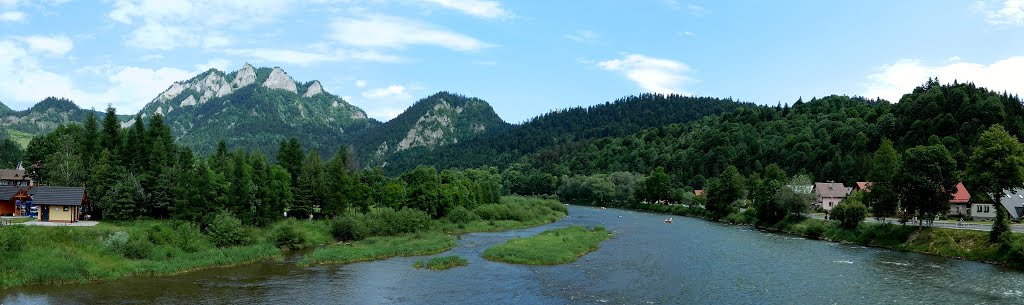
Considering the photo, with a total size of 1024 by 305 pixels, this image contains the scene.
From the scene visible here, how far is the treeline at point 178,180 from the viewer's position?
67500 millimetres

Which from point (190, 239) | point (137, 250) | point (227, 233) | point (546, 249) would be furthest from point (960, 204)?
point (137, 250)

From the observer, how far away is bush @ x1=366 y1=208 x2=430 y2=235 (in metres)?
78.9

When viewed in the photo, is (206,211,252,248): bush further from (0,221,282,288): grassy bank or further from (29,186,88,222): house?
(29,186,88,222): house

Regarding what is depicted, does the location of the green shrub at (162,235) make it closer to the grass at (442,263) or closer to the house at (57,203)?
the house at (57,203)

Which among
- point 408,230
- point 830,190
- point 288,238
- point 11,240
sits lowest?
point 408,230

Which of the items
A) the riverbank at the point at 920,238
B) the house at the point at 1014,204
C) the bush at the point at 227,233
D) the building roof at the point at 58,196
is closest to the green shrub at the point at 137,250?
the bush at the point at 227,233

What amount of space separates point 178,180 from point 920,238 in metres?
80.6

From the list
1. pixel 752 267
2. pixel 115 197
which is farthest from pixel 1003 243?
pixel 115 197

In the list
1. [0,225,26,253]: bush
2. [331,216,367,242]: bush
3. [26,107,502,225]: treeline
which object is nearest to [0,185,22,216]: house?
[26,107,502,225]: treeline

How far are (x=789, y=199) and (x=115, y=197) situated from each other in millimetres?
87259

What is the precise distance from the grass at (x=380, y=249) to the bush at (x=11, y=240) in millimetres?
19964

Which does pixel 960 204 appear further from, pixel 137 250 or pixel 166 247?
pixel 137 250

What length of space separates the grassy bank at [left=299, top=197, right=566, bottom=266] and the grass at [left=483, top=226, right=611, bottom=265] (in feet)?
25.3

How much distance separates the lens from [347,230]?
74438mm
